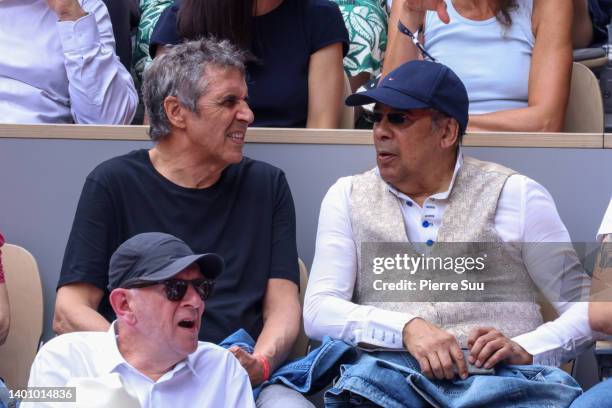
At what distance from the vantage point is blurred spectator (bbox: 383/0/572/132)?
4.42 meters

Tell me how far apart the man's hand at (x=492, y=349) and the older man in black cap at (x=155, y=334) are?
28.4 inches

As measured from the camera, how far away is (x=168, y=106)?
391 cm

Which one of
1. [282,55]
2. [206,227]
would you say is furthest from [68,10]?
[206,227]

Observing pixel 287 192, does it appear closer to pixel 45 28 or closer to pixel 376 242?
pixel 376 242

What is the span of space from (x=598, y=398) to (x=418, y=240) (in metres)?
0.85

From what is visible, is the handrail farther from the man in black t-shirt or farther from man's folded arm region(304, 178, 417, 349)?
man's folded arm region(304, 178, 417, 349)

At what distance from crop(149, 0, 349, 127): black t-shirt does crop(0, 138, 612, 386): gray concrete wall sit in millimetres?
320

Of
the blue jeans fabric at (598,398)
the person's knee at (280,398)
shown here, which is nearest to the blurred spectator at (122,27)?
the person's knee at (280,398)

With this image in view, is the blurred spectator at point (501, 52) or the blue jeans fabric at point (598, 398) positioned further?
the blurred spectator at point (501, 52)

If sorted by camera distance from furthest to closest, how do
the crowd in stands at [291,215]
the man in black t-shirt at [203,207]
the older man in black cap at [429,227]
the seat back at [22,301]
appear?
the seat back at [22,301], the man in black t-shirt at [203,207], the older man in black cap at [429,227], the crowd in stands at [291,215]

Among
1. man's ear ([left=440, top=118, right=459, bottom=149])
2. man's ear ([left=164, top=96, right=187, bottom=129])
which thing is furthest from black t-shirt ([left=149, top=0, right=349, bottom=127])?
man's ear ([left=440, top=118, right=459, bottom=149])

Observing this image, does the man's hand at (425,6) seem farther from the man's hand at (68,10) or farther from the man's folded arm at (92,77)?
the man's hand at (68,10)

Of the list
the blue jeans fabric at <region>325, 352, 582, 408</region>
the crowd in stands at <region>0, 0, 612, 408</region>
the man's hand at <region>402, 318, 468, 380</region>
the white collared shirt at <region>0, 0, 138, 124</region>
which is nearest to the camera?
the crowd in stands at <region>0, 0, 612, 408</region>

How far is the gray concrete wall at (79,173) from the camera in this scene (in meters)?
4.16
